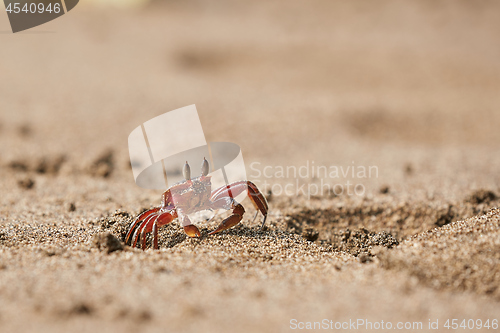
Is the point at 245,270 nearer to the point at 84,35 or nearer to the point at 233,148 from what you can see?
the point at 233,148

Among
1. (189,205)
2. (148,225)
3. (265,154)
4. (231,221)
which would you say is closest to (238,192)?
(231,221)

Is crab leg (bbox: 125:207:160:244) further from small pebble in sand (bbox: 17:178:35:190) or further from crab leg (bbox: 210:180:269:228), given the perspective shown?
small pebble in sand (bbox: 17:178:35:190)

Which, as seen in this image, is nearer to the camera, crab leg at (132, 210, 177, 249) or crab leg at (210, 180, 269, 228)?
crab leg at (132, 210, 177, 249)

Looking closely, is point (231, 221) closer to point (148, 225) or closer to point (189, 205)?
A: point (189, 205)

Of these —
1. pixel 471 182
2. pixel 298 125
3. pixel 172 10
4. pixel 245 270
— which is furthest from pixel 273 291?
pixel 172 10

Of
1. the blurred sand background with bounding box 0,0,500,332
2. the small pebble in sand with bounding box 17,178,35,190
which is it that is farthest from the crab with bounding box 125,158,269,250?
the small pebble in sand with bounding box 17,178,35,190
